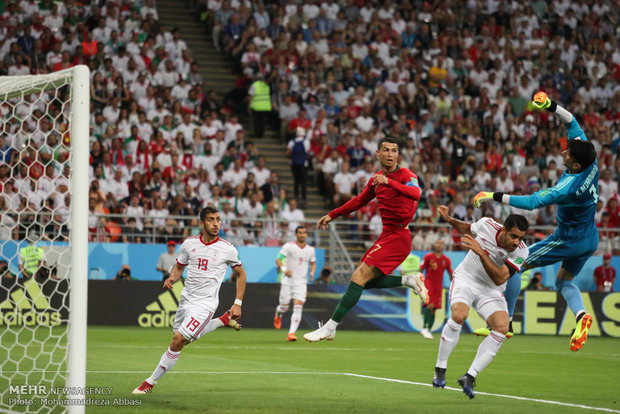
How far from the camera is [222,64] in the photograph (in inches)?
1221

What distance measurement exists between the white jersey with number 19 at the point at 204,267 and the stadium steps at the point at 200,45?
18710 mm

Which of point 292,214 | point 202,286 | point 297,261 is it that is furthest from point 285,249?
point 202,286

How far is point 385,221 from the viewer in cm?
1201

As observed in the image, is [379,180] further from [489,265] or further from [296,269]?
[296,269]

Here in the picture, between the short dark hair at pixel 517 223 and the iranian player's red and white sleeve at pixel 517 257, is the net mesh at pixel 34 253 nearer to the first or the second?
the short dark hair at pixel 517 223

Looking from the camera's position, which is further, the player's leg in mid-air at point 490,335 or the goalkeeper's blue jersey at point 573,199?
the goalkeeper's blue jersey at point 573,199

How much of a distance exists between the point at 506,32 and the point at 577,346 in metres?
24.9

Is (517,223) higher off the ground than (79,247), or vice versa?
(517,223)

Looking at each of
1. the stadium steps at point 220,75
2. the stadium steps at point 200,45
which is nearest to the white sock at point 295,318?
the stadium steps at point 220,75

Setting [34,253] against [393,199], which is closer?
[393,199]

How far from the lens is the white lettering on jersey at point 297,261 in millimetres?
21328

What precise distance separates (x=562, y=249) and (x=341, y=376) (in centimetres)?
359

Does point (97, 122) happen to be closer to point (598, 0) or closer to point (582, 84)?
point (582, 84)

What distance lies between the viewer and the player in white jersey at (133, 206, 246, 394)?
34.9 feet
